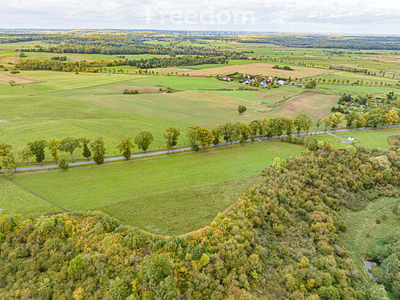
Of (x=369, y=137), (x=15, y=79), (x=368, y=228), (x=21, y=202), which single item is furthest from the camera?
(x=15, y=79)

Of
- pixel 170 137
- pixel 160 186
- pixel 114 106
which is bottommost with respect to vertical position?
pixel 160 186

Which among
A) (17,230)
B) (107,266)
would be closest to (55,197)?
(17,230)

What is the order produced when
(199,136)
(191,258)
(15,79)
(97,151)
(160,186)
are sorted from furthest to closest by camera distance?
(15,79) < (199,136) < (97,151) < (160,186) < (191,258)

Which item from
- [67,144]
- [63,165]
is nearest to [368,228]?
[63,165]

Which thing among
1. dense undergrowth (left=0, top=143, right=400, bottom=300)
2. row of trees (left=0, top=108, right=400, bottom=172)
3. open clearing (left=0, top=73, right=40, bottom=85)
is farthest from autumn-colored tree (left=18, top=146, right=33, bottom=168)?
open clearing (left=0, top=73, right=40, bottom=85)

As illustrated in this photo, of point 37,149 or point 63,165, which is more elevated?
point 37,149

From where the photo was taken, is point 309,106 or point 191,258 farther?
point 309,106

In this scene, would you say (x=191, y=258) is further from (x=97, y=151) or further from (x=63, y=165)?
A: (x=63, y=165)
